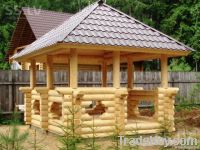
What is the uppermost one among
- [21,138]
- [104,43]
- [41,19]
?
[41,19]

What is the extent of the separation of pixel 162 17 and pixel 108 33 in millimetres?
27911

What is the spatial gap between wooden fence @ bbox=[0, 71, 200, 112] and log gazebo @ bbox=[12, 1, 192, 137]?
9.06 ft

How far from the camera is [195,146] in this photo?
747 cm

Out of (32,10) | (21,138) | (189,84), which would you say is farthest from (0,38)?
(21,138)

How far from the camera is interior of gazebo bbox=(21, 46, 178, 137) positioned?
372 inches

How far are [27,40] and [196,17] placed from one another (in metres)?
13.7

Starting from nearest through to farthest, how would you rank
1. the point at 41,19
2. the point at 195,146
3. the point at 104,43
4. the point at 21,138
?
1. the point at 21,138
2. the point at 195,146
3. the point at 104,43
4. the point at 41,19

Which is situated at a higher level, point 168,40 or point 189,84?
point 168,40

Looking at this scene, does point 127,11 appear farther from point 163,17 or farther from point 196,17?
point 196,17

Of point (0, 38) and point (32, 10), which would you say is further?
point (0, 38)

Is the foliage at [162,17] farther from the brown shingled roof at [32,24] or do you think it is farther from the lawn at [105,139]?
the lawn at [105,139]

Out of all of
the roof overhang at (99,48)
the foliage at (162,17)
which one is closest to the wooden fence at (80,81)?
the roof overhang at (99,48)

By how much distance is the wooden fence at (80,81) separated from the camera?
15062 millimetres

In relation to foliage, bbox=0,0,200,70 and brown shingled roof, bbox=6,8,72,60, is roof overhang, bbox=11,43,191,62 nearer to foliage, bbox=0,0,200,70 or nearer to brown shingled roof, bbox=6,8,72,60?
brown shingled roof, bbox=6,8,72,60
